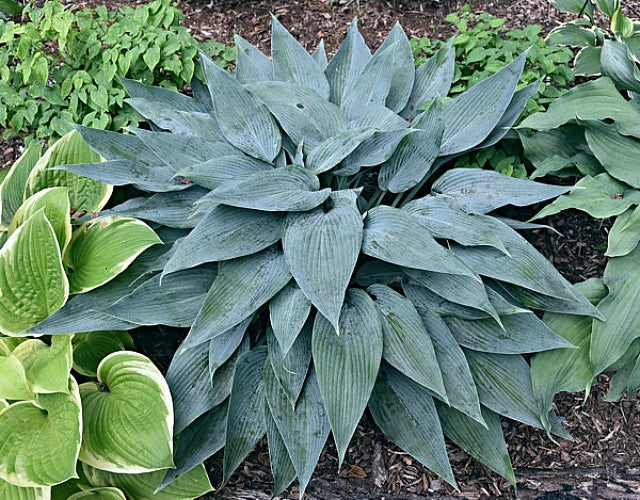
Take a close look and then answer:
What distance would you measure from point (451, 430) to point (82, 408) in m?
1.38

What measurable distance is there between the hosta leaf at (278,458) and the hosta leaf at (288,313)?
392 millimetres

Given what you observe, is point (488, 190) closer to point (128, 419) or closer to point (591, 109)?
point (591, 109)

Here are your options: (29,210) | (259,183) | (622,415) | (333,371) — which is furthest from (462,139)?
(29,210)

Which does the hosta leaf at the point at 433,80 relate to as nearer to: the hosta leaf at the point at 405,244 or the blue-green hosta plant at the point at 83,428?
the hosta leaf at the point at 405,244

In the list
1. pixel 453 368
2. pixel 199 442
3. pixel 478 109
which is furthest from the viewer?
pixel 478 109

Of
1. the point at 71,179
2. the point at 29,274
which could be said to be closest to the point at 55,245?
the point at 29,274

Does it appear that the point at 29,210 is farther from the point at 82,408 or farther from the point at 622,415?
the point at 622,415

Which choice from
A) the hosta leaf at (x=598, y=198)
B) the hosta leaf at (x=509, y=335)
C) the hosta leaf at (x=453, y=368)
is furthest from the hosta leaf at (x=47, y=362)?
the hosta leaf at (x=598, y=198)

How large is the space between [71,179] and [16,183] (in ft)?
0.89

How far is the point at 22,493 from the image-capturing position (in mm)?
2078

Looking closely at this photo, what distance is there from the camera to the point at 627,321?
226 cm

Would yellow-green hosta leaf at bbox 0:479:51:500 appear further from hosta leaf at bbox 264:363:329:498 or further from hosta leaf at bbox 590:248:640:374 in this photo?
hosta leaf at bbox 590:248:640:374

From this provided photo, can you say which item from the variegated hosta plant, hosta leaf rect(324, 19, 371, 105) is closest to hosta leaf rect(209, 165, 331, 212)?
the variegated hosta plant

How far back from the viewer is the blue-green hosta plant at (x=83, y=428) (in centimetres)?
201
